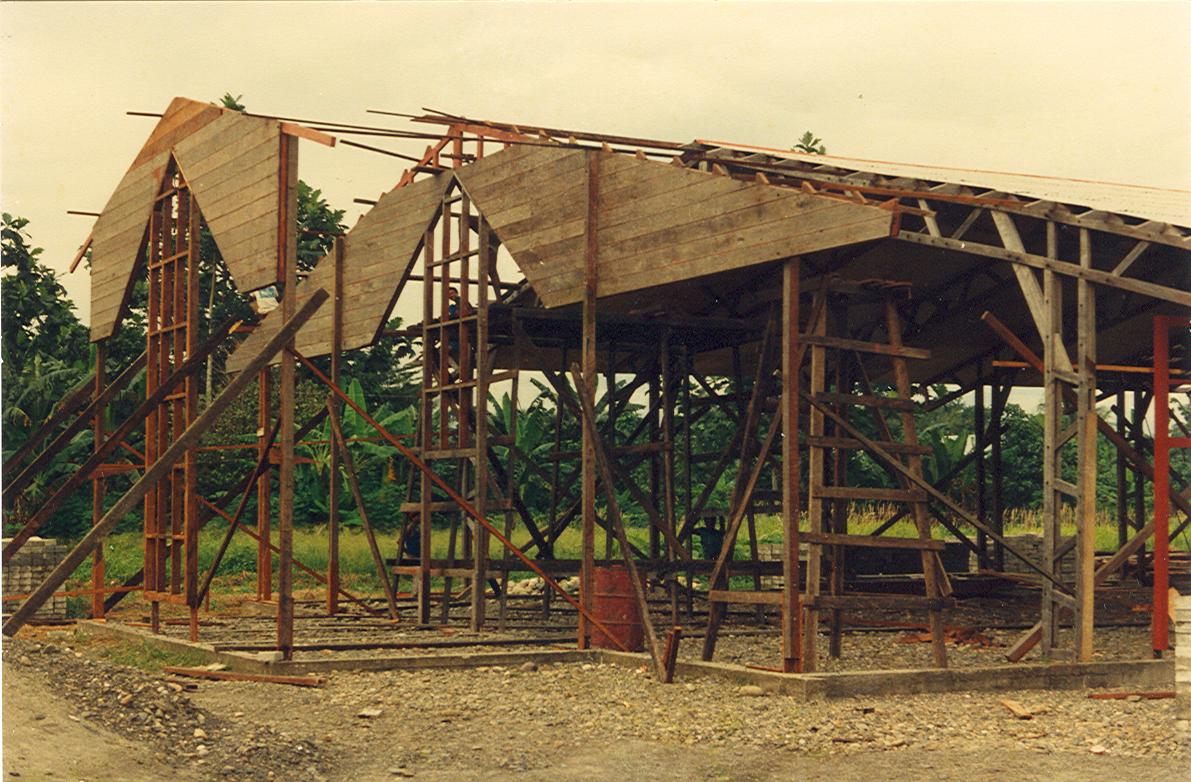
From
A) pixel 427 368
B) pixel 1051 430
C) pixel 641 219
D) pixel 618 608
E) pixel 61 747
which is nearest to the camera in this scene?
pixel 61 747

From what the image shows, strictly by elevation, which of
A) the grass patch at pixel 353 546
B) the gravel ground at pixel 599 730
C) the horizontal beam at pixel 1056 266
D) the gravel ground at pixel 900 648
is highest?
the horizontal beam at pixel 1056 266

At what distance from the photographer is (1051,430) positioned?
13500mm

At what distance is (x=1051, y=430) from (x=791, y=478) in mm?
2875

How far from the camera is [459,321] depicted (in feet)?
55.6

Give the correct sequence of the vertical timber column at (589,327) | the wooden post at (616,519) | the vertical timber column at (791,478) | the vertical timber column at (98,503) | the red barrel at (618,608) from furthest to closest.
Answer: the vertical timber column at (98,503) < the vertical timber column at (589,327) < the red barrel at (618,608) < the wooden post at (616,519) < the vertical timber column at (791,478)

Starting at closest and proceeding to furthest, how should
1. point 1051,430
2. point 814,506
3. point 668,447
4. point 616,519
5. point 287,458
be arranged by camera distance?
1. point 814,506
2. point 287,458
3. point 1051,430
4. point 616,519
5. point 668,447

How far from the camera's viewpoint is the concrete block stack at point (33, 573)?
62.7 feet

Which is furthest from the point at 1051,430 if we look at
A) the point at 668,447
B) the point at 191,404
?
the point at 191,404

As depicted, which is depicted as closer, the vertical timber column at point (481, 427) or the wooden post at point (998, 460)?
the vertical timber column at point (481, 427)

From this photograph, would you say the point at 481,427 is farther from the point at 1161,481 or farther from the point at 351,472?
the point at 1161,481

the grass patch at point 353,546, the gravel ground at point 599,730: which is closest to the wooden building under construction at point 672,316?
the gravel ground at point 599,730

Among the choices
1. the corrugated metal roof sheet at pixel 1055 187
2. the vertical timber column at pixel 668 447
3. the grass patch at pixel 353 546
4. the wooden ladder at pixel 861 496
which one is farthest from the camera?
the grass patch at pixel 353 546

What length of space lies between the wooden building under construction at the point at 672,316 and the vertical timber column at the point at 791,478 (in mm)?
25

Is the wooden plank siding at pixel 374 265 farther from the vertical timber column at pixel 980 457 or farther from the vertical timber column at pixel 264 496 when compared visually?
the vertical timber column at pixel 980 457
